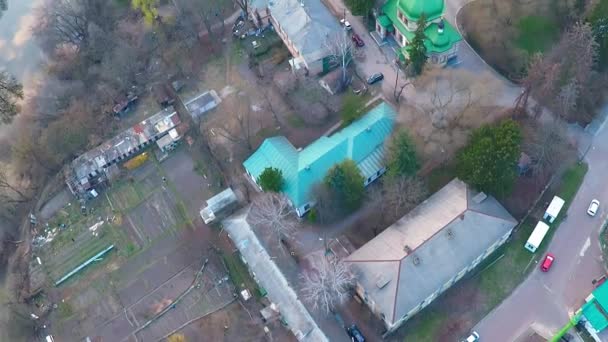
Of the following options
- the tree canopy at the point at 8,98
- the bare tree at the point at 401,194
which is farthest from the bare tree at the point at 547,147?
the tree canopy at the point at 8,98

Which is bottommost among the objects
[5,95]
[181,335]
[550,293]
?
[550,293]

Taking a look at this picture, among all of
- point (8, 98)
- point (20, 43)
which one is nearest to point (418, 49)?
point (8, 98)

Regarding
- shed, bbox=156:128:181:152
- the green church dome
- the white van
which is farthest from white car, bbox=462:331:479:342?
shed, bbox=156:128:181:152

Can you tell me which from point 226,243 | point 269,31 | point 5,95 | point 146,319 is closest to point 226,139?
point 226,243

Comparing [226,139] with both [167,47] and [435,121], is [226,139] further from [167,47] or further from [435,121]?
[435,121]

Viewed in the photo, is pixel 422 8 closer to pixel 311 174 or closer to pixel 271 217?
pixel 311 174

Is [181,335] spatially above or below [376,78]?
below

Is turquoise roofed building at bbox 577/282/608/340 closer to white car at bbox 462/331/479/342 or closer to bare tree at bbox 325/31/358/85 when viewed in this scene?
white car at bbox 462/331/479/342
